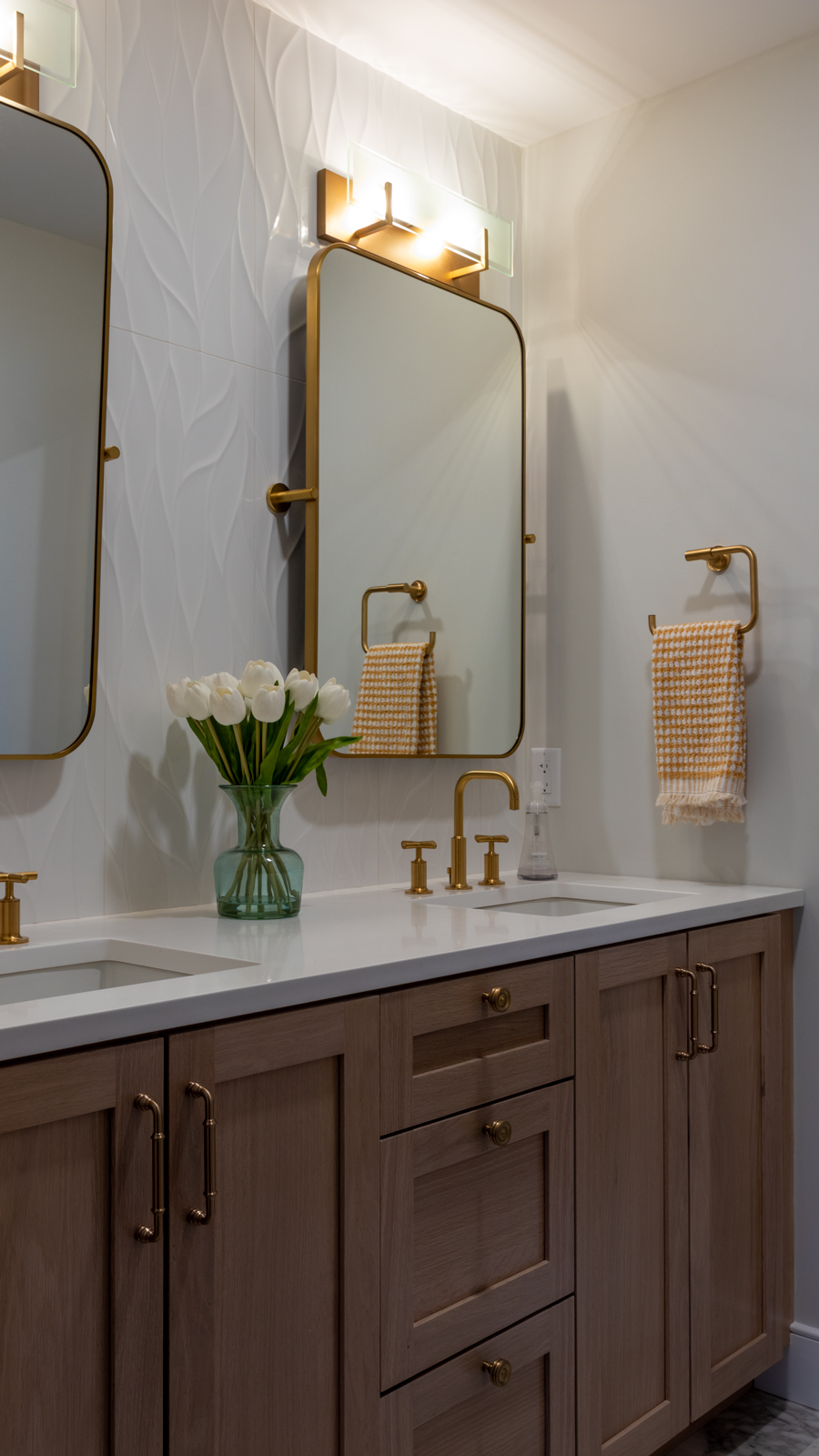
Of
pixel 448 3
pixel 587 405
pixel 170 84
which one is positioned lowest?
pixel 587 405

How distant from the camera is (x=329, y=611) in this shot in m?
1.92

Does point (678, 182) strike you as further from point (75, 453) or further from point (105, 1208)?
point (105, 1208)

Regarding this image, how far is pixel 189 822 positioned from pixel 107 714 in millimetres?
214

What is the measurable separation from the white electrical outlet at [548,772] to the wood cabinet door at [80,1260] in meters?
1.43

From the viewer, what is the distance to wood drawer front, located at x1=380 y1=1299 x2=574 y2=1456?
50.7 inches

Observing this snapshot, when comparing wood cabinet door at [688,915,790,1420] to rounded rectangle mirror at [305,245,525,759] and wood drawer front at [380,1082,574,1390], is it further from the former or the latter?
rounded rectangle mirror at [305,245,525,759]

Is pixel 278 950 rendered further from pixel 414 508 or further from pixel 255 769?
pixel 414 508

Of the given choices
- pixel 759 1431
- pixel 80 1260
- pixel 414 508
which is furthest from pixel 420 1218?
pixel 414 508

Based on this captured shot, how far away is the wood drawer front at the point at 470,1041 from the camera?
4.20ft

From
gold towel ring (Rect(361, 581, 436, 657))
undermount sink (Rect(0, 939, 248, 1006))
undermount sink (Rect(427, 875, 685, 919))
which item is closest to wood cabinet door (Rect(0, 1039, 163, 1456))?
undermount sink (Rect(0, 939, 248, 1006))

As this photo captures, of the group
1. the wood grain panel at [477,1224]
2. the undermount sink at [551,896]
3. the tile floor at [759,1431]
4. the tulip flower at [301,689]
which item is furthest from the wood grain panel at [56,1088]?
the tile floor at [759,1431]

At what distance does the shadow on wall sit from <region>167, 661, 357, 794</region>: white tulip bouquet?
2.64 feet

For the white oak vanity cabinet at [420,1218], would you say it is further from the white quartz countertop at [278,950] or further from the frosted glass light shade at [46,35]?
the frosted glass light shade at [46,35]

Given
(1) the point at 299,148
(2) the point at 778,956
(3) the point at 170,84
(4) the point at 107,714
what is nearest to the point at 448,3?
(1) the point at 299,148
